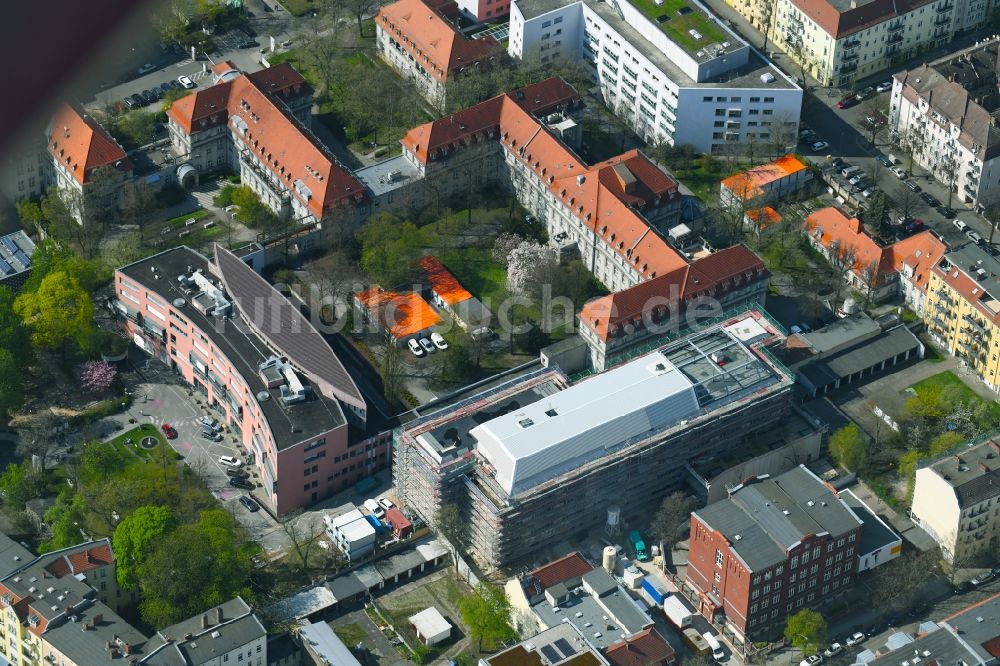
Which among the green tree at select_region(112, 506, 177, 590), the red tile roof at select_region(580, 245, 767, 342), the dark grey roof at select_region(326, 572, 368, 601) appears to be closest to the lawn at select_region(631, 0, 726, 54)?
the red tile roof at select_region(580, 245, 767, 342)

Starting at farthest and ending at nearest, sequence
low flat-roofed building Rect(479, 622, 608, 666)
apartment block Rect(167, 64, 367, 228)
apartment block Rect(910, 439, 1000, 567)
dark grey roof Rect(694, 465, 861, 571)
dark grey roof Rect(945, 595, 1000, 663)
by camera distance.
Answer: apartment block Rect(167, 64, 367, 228) < apartment block Rect(910, 439, 1000, 567) < dark grey roof Rect(694, 465, 861, 571) < low flat-roofed building Rect(479, 622, 608, 666) < dark grey roof Rect(945, 595, 1000, 663)

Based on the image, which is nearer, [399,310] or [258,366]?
[258,366]

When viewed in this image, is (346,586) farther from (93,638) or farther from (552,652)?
(93,638)

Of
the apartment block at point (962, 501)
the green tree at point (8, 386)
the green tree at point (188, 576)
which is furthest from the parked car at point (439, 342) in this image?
the apartment block at point (962, 501)

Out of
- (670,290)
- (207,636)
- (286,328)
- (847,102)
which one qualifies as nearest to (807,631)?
(670,290)

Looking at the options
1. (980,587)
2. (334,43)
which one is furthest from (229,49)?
(980,587)

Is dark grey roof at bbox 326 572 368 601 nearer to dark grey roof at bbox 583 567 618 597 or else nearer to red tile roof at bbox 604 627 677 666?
dark grey roof at bbox 583 567 618 597
